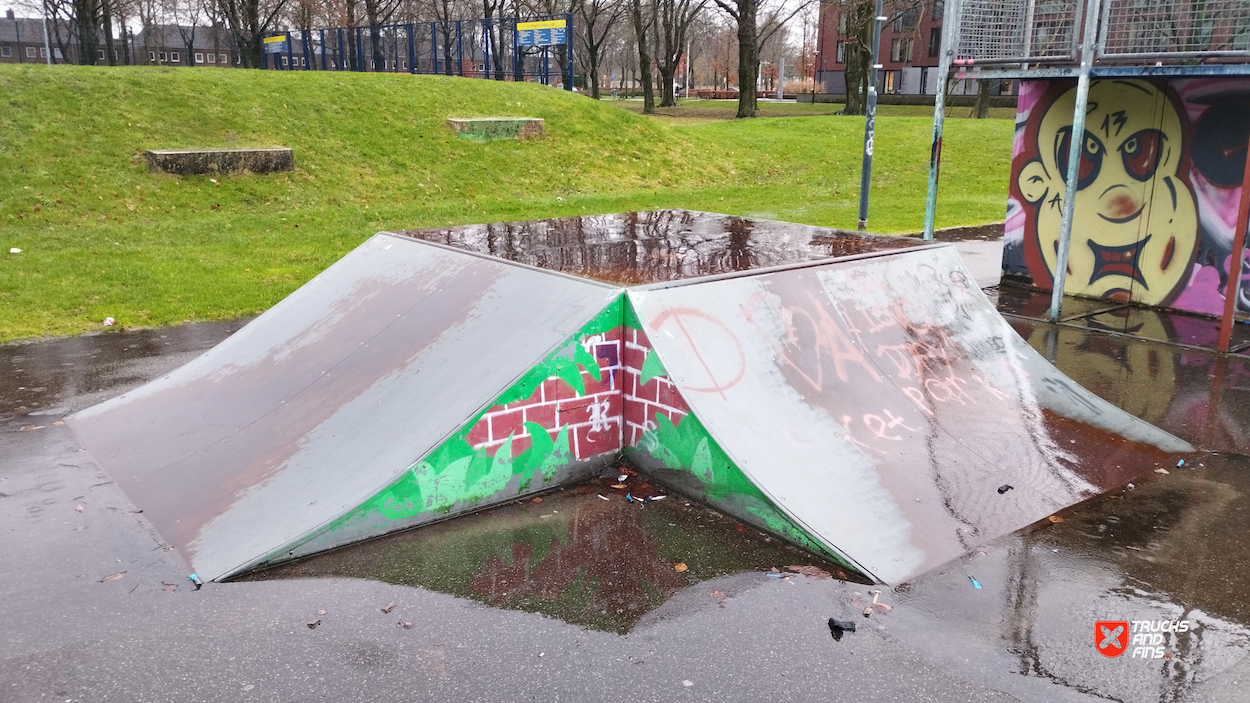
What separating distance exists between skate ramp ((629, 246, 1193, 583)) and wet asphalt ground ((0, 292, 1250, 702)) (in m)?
0.28

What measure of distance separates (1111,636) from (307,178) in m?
15.0

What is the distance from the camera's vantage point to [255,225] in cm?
1375

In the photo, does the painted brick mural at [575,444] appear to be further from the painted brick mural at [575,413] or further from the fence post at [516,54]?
the fence post at [516,54]

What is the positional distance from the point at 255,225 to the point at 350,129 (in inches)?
201

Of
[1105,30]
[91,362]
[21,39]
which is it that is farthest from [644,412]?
[21,39]

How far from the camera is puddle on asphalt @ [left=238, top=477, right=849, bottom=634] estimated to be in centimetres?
420

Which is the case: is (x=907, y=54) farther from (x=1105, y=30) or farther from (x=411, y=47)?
(x=1105, y=30)

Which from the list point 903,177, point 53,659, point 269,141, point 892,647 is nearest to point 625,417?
point 892,647

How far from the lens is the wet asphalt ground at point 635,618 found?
3.56 meters

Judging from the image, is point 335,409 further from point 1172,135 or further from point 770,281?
point 1172,135

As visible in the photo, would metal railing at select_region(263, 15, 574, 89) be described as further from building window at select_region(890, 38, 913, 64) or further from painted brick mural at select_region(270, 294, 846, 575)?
building window at select_region(890, 38, 913, 64)

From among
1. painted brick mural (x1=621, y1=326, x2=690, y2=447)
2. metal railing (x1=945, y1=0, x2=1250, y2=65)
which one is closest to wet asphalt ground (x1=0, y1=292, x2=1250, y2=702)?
painted brick mural (x1=621, y1=326, x2=690, y2=447)

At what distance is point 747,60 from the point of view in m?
34.0

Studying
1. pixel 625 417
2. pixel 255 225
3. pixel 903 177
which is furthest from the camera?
pixel 903 177
